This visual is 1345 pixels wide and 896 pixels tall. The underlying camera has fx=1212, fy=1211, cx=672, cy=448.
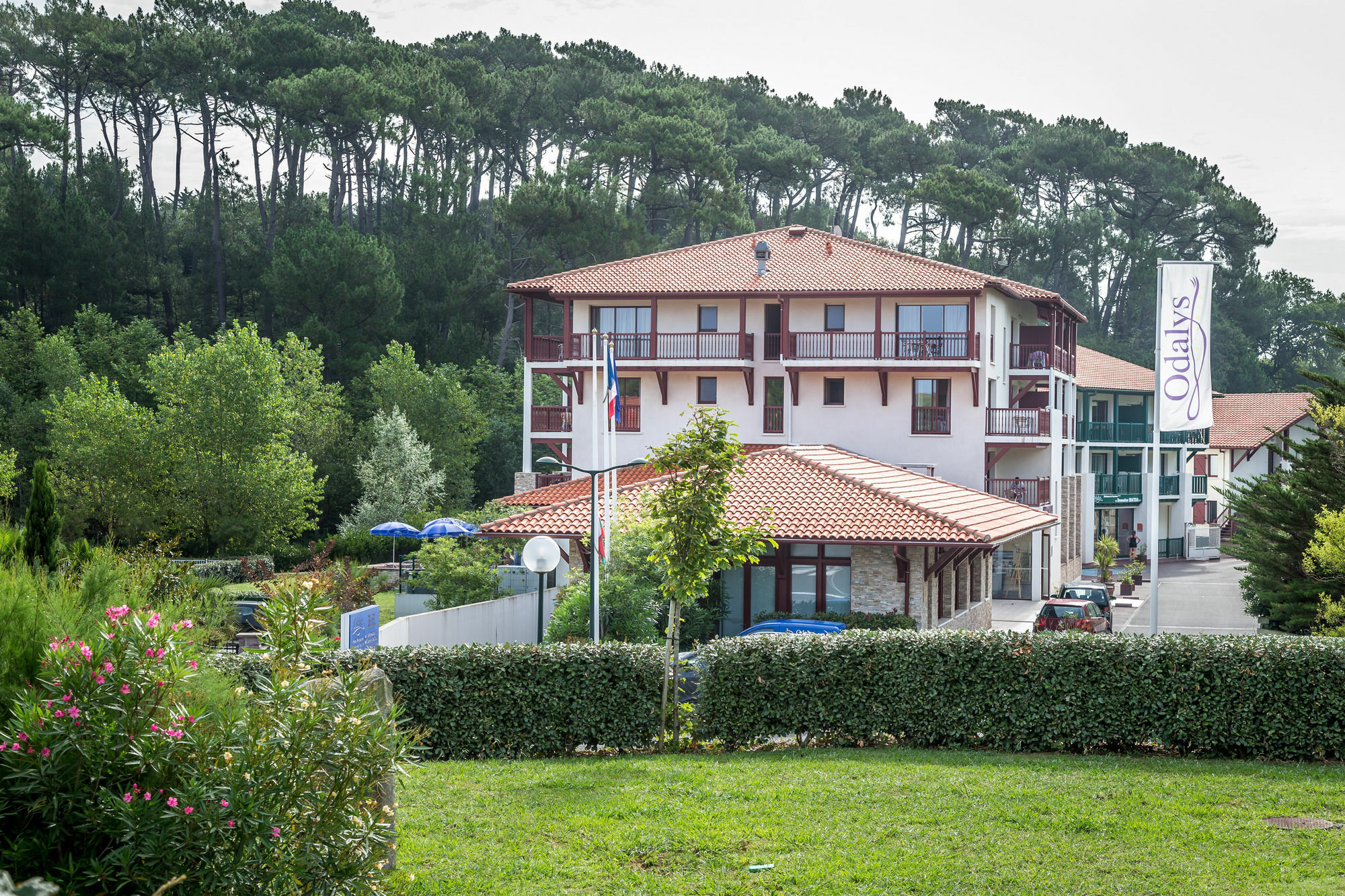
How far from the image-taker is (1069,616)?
2803 centimetres

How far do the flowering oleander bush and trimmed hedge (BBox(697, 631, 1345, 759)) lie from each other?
27.6 feet

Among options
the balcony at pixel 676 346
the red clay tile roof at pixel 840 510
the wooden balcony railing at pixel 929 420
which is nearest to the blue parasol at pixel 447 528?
the red clay tile roof at pixel 840 510

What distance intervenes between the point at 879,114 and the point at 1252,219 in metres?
24.8

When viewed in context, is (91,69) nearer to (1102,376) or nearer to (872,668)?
(1102,376)

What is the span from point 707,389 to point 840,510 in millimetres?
17073

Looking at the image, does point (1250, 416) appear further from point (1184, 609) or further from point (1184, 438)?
point (1184, 609)

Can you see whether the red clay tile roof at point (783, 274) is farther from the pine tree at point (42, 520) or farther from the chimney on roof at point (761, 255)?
the pine tree at point (42, 520)

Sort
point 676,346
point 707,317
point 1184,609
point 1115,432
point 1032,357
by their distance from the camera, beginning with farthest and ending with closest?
point 1115,432 → point 1032,357 → point 707,317 → point 676,346 → point 1184,609

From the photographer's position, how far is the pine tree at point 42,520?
18.7 meters

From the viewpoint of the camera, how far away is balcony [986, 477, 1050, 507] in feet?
133

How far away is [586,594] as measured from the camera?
21.6 meters

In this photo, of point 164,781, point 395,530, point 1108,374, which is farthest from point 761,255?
point 164,781

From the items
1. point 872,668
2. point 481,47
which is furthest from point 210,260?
point 872,668

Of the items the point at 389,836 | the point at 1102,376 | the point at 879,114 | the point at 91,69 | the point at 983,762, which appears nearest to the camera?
the point at 389,836
